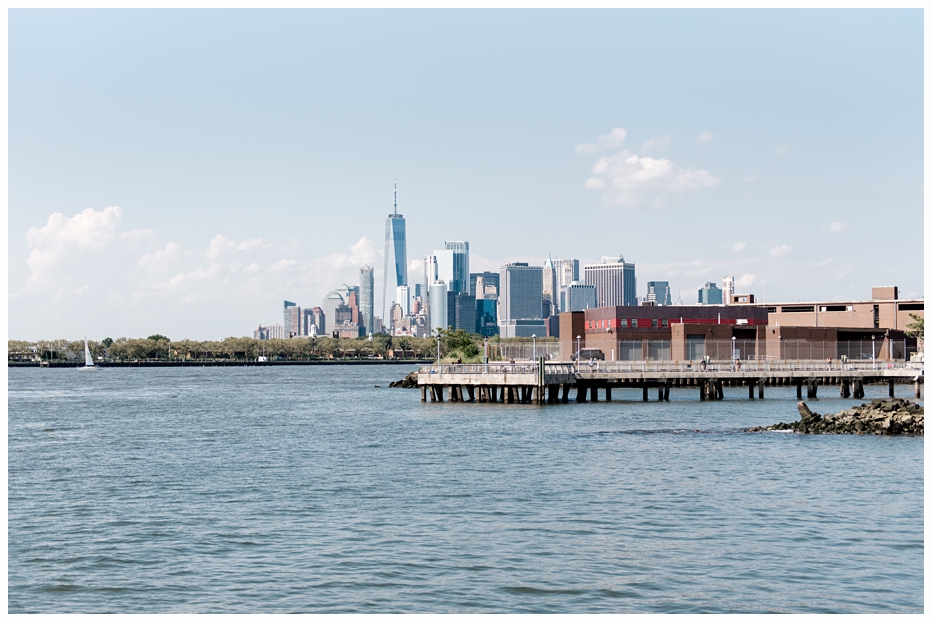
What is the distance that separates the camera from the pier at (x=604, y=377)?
78375mm

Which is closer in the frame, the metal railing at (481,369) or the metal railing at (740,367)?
the metal railing at (481,369)

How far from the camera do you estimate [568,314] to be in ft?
461

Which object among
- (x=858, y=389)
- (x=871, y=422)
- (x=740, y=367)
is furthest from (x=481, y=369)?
(x=858, y=389)

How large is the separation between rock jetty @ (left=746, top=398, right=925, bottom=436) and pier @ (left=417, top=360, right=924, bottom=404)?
→ 24699 mm

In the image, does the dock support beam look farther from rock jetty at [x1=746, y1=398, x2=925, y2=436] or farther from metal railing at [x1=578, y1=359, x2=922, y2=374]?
rock jetty at [x1=746, y1=398, x2=925, y2=436]

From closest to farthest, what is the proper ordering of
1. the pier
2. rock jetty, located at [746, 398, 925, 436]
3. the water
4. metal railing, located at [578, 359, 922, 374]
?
the water < rock jetty, located at [746, 398, 925, 436] < the pier < metal railing, located at [578, 359, 922, 374]

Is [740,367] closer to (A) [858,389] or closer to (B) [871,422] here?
(A) [858,389]

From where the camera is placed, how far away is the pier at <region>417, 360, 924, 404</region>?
78375 mm

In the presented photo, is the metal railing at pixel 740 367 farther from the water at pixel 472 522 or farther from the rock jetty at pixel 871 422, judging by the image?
the water at pixel 472 522

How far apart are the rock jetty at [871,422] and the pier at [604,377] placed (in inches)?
972

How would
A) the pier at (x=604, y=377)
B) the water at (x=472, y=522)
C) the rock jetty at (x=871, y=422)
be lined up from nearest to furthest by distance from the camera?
1. the water at (x=472, y=522)
2. the rock jetty at (x=871, y=422)
3. the pier at (x=604, y=377)

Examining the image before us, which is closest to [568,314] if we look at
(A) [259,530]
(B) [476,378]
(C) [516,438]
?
(B) [476,378]

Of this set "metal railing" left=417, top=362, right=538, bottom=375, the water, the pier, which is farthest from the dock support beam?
the water

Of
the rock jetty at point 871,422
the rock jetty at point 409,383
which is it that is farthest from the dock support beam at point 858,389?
the rock jetty at point 409,383
